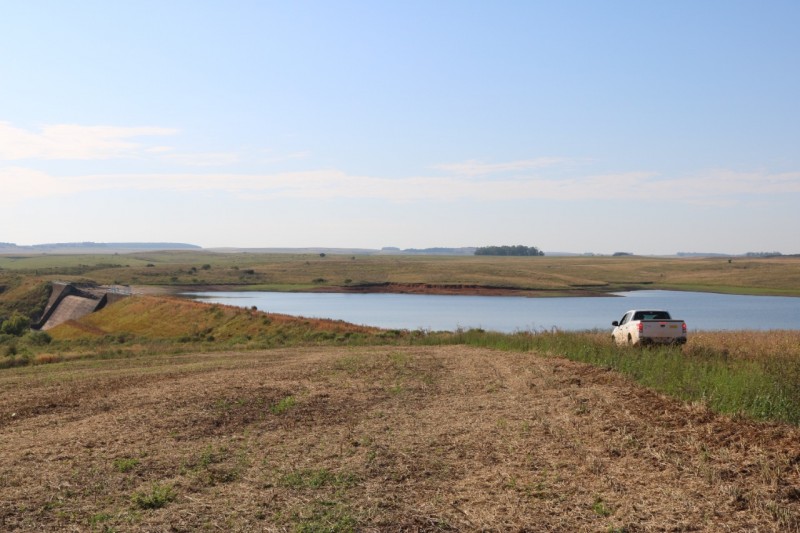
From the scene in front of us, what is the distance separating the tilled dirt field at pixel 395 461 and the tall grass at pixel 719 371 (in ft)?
2.28

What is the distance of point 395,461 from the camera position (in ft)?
38.8

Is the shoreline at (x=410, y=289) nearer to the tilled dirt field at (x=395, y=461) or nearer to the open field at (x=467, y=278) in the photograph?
the open field at (x=467, y=278)

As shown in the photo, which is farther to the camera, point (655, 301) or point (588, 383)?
point (655, 301)

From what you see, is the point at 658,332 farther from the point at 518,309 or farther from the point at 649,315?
the point at 518,309

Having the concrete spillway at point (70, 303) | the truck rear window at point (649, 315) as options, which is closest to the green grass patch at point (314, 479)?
the truck rear window at point (649, 315)

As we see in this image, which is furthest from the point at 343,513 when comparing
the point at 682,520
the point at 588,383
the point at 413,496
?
the point at 588,383

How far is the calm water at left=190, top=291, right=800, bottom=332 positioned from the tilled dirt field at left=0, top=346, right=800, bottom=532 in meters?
40.6

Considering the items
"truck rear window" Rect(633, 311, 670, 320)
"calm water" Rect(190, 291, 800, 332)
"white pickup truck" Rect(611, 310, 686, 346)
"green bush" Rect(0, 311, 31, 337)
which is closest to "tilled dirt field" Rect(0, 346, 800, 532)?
"white pickup truck" Rect(611, 310, 686, 346)

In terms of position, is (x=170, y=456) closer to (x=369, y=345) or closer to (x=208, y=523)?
(x=208, y=523)

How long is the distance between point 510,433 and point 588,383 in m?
5.53

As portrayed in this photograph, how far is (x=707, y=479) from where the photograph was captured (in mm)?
10133

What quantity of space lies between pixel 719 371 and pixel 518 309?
73272 millimetres

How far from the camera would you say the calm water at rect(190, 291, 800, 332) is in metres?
68.9

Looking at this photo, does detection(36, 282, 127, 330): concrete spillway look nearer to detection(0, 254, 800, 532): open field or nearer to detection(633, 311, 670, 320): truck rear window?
detection(0, 254, 800, 532): open field
